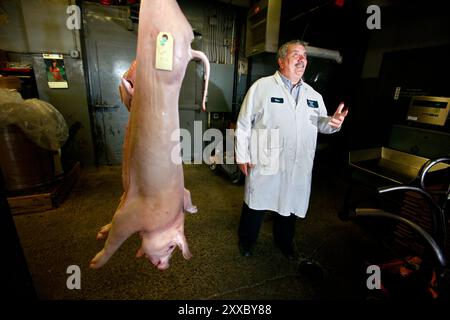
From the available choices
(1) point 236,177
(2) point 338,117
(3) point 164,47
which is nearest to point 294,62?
(2) point 338,117

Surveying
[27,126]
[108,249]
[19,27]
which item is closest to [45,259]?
[27,126]

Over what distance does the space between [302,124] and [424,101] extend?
1778 mm

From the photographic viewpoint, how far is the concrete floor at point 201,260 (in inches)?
64.6

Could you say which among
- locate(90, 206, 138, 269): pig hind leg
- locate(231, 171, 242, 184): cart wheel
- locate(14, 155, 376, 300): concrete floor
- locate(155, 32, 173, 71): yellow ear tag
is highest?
locate(155, 32, 173, 71): yellow ear tag

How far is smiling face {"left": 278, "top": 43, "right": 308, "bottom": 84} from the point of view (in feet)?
5.19

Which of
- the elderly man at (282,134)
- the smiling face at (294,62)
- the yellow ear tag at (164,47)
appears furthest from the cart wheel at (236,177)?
the yellow ear tag at (164,47)

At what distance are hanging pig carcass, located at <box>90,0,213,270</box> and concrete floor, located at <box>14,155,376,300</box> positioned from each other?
3.50ft

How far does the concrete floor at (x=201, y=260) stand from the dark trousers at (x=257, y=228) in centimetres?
14

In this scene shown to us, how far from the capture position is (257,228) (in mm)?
1943

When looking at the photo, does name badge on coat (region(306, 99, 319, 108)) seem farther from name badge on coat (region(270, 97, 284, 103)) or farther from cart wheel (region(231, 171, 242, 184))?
cart wheel (region(231, 171, 242, 184))

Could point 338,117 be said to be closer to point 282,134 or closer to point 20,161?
point 282,134

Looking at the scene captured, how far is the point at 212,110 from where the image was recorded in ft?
14.7

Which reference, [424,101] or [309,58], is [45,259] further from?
[309,58]

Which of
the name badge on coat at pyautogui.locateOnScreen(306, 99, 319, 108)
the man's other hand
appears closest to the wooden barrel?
the name badge on coat at pyautogui.locateOnScreen(306, 99, 319, 108)
